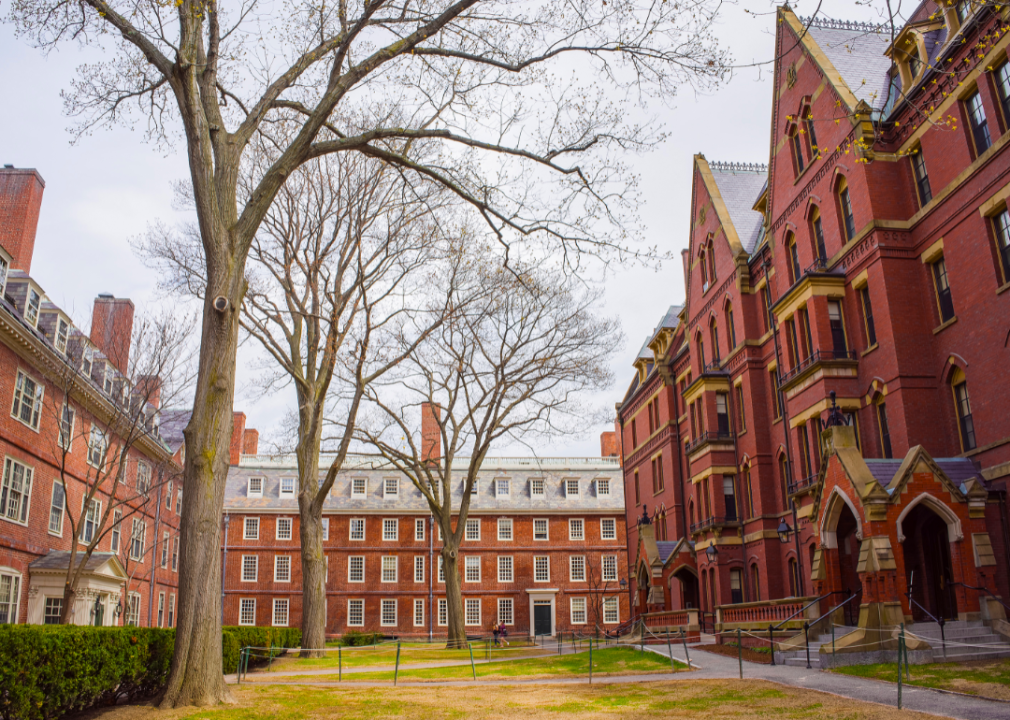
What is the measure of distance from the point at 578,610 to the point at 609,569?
3.53m

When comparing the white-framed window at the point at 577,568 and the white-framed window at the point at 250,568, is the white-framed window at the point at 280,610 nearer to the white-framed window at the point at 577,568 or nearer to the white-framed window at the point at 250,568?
the white-framed window at the point at 250,568

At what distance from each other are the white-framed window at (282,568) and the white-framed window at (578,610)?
1920cm

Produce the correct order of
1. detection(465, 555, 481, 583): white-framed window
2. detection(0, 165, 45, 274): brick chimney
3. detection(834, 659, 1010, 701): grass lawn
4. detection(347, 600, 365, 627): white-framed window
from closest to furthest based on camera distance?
detection(834, 659, 1010, 701): grass lawn → detection(0, 165, 45, 274): brick chimney → detection(347, 600, 365, 627): white-framed window → detection(465, 555, 481, 583): white-framed window

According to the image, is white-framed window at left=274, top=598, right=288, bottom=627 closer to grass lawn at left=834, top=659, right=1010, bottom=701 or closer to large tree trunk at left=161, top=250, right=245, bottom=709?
large tree trunk at left=161, top=250, right=245, bottom=709

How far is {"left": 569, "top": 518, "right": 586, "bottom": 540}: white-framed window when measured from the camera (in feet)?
185

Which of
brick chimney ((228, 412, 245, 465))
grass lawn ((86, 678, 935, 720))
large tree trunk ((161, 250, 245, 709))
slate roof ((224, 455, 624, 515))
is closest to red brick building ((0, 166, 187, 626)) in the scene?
large tree trunk ((161, 250, 245, 709))

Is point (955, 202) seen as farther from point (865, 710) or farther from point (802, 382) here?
point (865, 710)

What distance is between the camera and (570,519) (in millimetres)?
56719

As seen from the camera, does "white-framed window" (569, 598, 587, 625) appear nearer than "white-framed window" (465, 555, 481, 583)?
Yes

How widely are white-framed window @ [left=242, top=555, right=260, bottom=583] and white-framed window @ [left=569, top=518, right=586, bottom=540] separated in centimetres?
2143

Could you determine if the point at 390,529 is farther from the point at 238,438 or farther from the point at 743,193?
the point at 743,193

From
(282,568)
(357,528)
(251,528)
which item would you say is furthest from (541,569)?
(251,528)

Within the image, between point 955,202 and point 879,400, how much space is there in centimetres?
540

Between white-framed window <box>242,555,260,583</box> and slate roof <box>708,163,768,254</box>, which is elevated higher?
slate roof <box>708,163,768,254</box>
